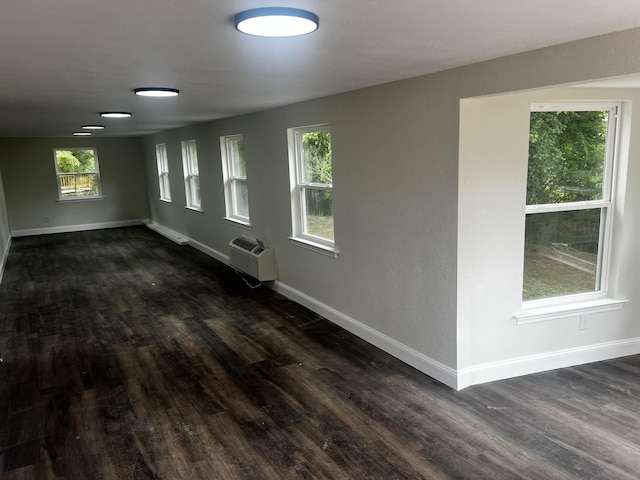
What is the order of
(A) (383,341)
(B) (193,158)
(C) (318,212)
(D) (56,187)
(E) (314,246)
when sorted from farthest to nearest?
(D) (56,187) → (B) (193,158) → (C) (318,212) → (E) (314,246) → (A) (383,341)

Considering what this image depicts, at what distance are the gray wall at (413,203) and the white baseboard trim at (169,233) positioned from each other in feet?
14.1

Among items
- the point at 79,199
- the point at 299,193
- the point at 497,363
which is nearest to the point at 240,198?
the point at 299,193

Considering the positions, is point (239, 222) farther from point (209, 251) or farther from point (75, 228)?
point (75, 228)

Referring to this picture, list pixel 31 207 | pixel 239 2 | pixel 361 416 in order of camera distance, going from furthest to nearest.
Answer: pixel 31 207
pixel 361 416
pixel 239 2

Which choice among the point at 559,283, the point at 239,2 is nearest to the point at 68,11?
the point at 239,2

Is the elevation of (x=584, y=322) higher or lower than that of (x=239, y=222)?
lower

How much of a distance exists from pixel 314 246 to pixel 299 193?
68 cm

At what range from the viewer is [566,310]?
11.2ft

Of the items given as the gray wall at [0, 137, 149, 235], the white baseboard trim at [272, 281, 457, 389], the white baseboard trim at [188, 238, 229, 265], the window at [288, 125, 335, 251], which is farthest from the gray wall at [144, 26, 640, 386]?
the gray wall at [0, 137, 149, 235]

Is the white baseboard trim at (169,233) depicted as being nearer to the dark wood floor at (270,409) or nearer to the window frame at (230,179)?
the window frame at (230,179)

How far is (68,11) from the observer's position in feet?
5.07

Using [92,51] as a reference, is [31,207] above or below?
below

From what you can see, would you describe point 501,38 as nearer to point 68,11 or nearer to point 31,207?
point 68,11

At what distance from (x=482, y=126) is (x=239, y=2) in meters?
1.95
